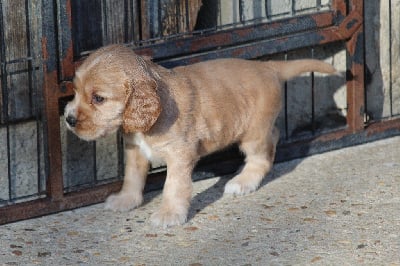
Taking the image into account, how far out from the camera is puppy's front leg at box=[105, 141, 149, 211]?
6.71m

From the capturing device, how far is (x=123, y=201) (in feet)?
22.0

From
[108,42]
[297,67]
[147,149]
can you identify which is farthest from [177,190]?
[297,67]

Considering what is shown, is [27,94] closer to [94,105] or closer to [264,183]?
[94,105]

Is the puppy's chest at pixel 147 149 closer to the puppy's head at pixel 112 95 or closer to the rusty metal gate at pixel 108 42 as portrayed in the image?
the puppy's head at pixel 112 95

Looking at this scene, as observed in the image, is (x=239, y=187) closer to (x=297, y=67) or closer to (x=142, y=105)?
(x=297, y=67)

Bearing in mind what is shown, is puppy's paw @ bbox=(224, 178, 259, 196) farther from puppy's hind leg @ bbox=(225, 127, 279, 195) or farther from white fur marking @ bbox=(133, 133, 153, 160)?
white fur marking @ bbox=(133, 133, 153, 160)

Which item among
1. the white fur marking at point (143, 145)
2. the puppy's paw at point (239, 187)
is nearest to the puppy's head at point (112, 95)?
the white fur marking at point (143, 145)

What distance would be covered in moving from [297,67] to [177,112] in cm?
105

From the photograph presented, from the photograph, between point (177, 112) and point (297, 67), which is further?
point (297, 67)

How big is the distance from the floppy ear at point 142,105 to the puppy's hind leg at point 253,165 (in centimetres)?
97

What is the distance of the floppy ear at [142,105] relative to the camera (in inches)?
242

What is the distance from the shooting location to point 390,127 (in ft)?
25.9

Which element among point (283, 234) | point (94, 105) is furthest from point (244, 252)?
point (94, 105)

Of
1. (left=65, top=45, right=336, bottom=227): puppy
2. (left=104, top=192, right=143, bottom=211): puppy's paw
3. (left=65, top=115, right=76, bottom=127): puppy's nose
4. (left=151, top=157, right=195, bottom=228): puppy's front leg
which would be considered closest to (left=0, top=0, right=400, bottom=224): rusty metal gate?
(left=104, top=192, right=143, bottom=211): puppy's paw
